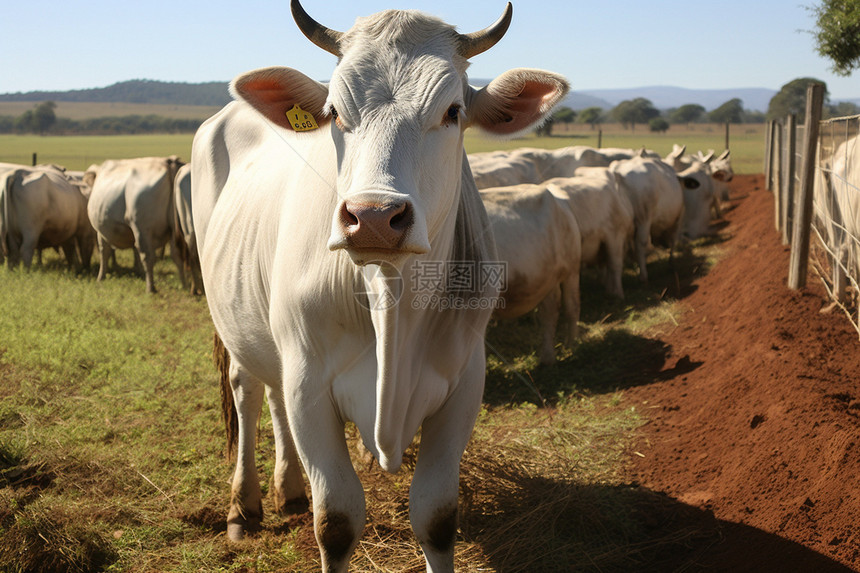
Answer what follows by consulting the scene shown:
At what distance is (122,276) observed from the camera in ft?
42.6

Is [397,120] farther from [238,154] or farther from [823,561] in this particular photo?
[823,561]

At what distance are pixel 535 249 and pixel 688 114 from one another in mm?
102622

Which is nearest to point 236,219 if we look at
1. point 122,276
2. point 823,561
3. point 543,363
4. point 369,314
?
point 369,314

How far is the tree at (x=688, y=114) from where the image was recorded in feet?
325

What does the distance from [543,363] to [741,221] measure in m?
9.82

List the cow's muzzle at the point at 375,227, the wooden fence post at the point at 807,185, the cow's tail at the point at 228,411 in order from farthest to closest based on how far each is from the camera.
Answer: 1. the wooden fence post at the point at 807,185
2. the cow's tail at the point at 228,411
3. the cow's muzzle at the point at 375,227

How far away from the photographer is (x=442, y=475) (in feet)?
9.34

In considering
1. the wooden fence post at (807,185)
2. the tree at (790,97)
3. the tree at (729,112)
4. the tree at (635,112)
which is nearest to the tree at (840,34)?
the wooden fence post at (807,185)

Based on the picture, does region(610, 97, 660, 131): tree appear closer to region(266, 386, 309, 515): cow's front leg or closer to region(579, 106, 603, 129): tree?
region(579, 106, 603, 129): tree

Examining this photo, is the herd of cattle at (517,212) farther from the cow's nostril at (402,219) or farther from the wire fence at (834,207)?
Result: the cow's nostril at (402,219)

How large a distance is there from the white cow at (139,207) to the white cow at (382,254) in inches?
368

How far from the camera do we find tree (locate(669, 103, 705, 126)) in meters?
99.2

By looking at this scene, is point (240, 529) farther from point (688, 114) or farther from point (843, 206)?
point (688, 114)

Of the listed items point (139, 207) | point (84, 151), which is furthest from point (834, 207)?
point (84, 151)
